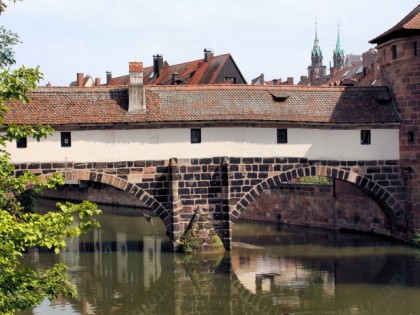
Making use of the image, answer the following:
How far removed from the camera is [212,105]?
25375 millimetres

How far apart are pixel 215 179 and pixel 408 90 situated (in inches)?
305

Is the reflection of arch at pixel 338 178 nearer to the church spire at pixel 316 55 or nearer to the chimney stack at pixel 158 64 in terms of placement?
the chimney stack at pixel 158 64

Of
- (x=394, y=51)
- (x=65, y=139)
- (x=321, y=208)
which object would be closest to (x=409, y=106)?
(x=394, y=51)

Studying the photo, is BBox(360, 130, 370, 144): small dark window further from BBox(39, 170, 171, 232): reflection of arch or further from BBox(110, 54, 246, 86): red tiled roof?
BBox(110, 54, 246, 86): red tiled roof

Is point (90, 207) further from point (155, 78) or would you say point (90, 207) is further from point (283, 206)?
point (155, 78)

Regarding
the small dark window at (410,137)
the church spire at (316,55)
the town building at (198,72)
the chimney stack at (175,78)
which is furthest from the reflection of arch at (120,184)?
the church spire at (316,55)

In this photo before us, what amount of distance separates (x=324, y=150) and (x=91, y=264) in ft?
30.4

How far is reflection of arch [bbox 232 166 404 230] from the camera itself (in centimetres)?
2520

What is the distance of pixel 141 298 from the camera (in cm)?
1905

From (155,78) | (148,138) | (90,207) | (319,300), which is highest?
(155,78)

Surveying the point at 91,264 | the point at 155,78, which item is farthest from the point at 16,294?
the point at 155,78

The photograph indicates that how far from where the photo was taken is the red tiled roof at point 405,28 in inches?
989

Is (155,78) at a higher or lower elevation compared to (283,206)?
higher

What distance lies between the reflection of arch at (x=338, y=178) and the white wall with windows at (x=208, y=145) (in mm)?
536
